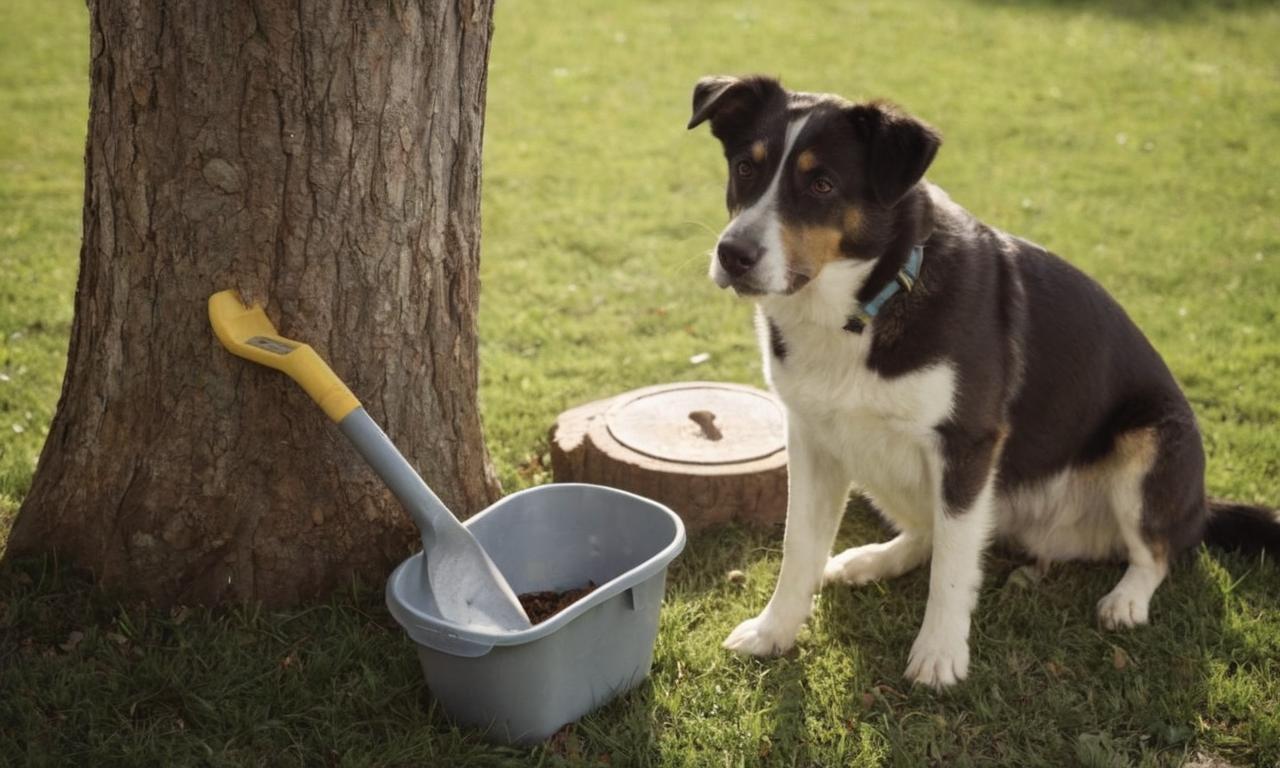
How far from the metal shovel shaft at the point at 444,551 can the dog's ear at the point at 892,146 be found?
4.85 feet

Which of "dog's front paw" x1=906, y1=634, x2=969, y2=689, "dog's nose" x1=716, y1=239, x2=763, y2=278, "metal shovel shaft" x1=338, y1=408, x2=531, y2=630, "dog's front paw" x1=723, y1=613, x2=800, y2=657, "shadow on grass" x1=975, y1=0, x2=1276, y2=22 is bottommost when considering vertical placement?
"dog's front paw" x1=723, y1=613, x2=800, y2=657

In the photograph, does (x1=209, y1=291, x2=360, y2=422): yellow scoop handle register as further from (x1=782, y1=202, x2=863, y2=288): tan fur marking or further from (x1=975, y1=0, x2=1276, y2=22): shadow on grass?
(x1=975, y1=0, x2=1276, y2=22): shadow on grass

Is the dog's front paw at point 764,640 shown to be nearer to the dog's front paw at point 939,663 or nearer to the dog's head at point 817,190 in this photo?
the dog's front paw at point 939,663

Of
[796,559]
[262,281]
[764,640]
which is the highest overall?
[262,281]

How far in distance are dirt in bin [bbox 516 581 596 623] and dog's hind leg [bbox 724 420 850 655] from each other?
51 cm

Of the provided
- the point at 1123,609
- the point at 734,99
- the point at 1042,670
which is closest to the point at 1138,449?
the point at 1123,609

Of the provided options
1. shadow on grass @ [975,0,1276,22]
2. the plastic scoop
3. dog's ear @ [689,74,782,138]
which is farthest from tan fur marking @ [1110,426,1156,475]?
shadow on grass @ [975,0,1276,22]

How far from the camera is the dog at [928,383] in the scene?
317cm

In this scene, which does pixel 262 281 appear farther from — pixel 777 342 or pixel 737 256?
pixel 777 342

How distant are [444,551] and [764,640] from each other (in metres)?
1.07

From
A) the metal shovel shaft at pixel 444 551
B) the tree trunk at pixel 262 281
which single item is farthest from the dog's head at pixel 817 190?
the metal shovel shaft at pixel 444 551

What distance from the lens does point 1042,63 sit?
11.3 meters

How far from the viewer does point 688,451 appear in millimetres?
4305

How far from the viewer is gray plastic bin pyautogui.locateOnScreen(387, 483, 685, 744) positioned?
287cm
